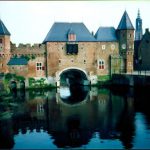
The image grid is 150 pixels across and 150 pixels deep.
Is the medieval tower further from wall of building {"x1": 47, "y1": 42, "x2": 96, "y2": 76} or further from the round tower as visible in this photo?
the round tower

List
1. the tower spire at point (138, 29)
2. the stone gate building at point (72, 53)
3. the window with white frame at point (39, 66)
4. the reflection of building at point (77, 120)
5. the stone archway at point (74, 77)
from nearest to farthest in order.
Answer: the reflection of building at point (77, 120) → the stone gate building at point (72, 53) → the window with white frame at point (39, 66) → the stone archway at point (74, 77) → the tower spire at point (138, 29)

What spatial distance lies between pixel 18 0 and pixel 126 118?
12.4m

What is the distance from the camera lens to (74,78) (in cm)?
5081

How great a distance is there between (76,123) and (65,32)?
2509cm

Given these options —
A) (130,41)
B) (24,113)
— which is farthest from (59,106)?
(130,41)

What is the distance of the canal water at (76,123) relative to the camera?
53.2 feet

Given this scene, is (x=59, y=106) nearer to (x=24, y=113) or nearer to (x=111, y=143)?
(x=24, y=113)

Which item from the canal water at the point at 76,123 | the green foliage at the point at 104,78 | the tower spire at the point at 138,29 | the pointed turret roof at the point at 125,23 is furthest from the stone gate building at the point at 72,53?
the tower spire at the point at 138,29

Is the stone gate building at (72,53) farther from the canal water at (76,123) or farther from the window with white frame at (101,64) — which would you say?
the canal water at (76,123)

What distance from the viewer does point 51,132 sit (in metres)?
18.6

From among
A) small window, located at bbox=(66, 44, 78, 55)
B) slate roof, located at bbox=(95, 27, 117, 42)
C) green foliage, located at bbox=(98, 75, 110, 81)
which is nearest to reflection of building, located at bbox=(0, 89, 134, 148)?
green foliage, located at bbox=(98, 75, 110, 81)

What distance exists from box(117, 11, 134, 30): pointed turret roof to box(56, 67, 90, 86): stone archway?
383 inches

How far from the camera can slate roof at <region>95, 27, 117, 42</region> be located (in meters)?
44.7

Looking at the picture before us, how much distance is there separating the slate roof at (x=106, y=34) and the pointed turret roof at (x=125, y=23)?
148cm
